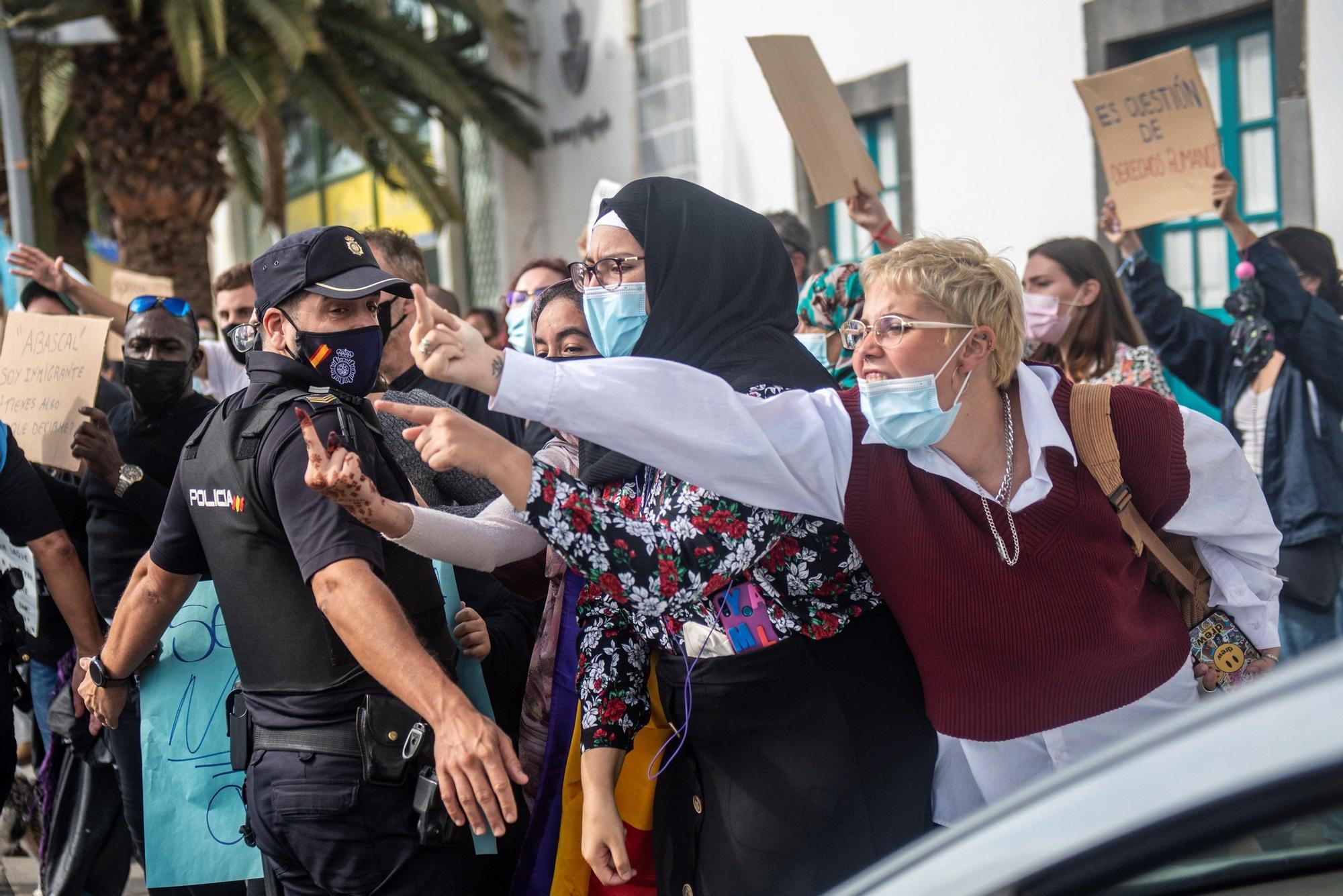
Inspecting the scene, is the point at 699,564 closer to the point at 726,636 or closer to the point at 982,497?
the point at 726,636

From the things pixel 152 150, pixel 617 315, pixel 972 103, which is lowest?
pixel 617 315

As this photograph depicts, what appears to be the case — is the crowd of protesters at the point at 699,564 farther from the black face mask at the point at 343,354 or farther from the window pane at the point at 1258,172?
the window pane at the point at 1258,172

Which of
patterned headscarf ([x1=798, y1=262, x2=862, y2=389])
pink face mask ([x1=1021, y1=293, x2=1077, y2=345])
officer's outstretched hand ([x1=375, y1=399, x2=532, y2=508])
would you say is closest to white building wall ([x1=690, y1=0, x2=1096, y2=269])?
pink face mask ([x1=1021, y1=293, x2=1077, y2=345])

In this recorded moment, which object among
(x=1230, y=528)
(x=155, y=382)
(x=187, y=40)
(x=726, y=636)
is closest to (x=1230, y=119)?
(x=1230, y=528)

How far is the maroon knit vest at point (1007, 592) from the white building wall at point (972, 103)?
4.48 meters

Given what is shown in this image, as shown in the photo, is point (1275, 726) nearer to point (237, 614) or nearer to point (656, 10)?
point (237, 614)

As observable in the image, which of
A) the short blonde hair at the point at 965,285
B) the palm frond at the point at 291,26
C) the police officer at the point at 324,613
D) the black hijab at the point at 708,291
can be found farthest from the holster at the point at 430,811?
the palm frond at the point at 291,26

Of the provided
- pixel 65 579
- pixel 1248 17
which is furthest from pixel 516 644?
pixel 1248 17

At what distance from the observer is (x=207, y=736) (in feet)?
10.0

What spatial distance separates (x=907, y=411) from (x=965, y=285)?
0.91 feet

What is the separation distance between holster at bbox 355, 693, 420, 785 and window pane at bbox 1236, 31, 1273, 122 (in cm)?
552

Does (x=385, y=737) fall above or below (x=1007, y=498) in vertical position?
below

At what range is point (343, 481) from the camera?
7.09 feet

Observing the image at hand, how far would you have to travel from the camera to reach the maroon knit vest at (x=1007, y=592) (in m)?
2.30
